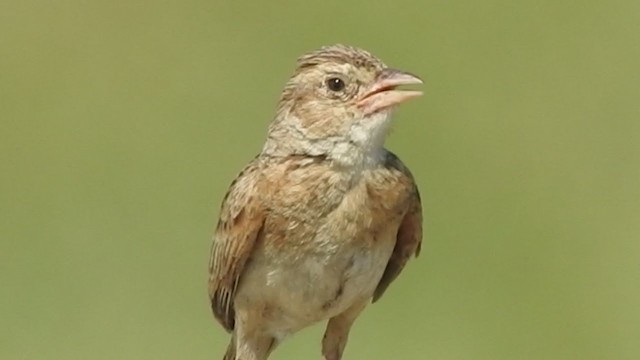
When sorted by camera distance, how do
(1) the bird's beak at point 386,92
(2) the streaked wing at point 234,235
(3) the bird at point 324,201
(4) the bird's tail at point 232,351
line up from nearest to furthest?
(1) the bird's beak at point 386,92 < (3) the bird at point 324,201 < (2) the streaked wing at point 234,235 < (4) the bird's tail at point 232,351

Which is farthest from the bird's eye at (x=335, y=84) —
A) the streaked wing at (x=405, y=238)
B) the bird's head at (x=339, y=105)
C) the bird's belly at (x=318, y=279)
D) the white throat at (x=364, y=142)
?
the bird's belly at (x=318, y=279)

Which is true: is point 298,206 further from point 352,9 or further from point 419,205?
point 352,9

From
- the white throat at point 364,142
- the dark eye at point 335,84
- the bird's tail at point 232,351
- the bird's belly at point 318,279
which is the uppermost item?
the dark eye at point 335,84

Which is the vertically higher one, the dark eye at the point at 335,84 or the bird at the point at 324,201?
the dark eye at the point at 335,84

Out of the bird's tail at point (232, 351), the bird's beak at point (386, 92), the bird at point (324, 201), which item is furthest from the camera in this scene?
the bird's tail at point (232, 351)

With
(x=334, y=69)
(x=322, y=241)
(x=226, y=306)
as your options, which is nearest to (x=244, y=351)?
(x=226, y=306)

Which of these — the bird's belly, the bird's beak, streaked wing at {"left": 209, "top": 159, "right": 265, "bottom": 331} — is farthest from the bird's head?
the bird's belly

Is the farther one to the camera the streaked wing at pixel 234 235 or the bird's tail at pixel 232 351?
the bird's tail at pixel 232 351

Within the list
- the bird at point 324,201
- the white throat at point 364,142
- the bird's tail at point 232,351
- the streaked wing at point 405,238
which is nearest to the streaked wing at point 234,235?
the bird at point 324,201

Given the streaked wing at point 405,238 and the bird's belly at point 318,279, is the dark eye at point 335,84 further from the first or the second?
the bird's belly at point 318,279
